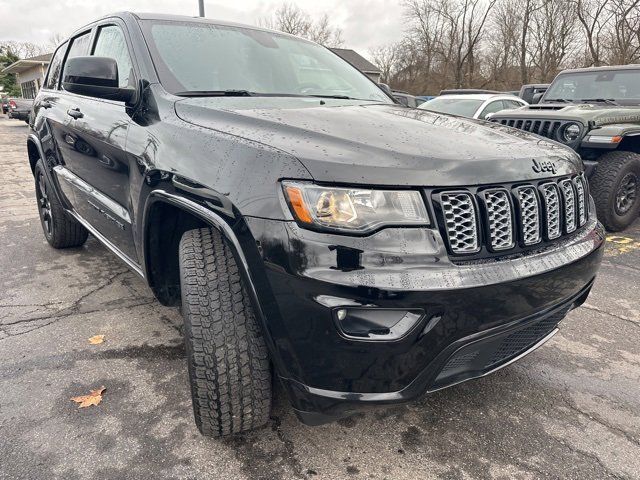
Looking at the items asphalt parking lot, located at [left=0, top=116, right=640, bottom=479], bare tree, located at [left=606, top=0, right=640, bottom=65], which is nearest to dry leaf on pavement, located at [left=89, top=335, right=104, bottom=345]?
asphalt parking lot, located at [left=0, top=116, right=640, bottom=479]

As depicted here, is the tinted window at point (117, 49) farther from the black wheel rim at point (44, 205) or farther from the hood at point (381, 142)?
the black wheel rim at point (44, 205)

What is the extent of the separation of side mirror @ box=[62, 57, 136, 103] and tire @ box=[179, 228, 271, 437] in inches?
38.9

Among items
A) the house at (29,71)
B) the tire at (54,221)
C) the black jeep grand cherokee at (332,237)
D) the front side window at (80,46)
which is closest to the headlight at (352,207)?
the black jeep grand cherokee at (332,237)

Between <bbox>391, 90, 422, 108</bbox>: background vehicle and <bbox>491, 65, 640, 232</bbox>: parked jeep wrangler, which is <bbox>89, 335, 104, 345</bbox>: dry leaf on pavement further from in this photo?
<bbox>491, 65, 640, 232</bbox>: parked jeep wrangler

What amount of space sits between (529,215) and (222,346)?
1195 mm

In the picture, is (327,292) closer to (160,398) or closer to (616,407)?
(160,398)

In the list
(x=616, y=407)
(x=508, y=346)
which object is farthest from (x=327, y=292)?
(x=616, y=407)

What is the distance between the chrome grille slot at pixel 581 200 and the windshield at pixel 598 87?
4.80m

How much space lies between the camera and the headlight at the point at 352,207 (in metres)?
1.45

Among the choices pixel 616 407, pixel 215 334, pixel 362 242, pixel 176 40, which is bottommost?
pixel 616 407

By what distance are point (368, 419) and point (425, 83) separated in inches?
1625

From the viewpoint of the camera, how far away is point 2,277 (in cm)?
369

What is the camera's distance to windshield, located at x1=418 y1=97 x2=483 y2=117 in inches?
317

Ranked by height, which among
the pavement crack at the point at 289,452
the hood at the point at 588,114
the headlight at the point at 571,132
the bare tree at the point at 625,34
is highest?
the bare tree at the point at 625,34
